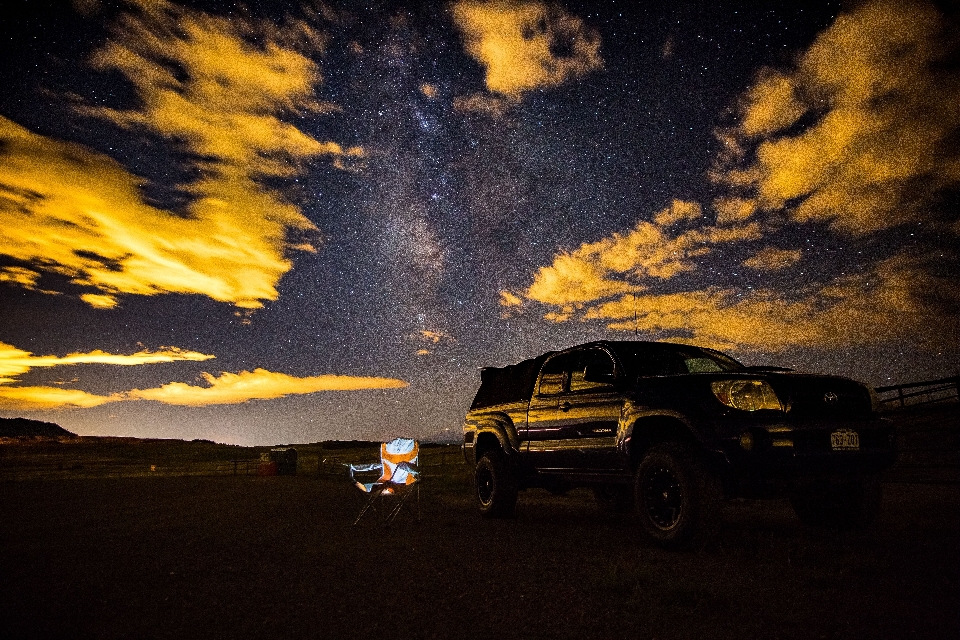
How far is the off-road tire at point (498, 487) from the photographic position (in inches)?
314

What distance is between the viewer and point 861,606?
11.8 feet

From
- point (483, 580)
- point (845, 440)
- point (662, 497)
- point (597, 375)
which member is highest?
point (597, 375)

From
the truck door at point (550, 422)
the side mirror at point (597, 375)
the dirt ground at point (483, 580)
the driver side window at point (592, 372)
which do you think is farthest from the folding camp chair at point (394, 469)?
the side mirror at point (597, 375)

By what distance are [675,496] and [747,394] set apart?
1.11 m

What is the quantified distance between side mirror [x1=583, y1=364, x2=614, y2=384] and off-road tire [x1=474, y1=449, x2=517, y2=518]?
2.56 meters

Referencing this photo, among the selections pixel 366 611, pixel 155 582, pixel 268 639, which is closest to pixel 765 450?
pixel 366 611

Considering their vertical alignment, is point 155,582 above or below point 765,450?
below

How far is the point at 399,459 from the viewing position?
827cm

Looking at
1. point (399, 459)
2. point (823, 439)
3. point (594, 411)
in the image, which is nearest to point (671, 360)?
point (594, 411)

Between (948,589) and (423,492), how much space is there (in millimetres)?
10729

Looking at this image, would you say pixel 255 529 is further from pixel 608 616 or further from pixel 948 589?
pixel 948 589

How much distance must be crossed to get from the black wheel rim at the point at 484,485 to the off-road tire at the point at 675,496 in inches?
112

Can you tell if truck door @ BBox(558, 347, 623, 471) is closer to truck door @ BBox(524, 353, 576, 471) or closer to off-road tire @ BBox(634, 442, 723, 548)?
truck door @ BBox(524, 353, 576, 471)

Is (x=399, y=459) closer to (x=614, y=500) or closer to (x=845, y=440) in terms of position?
(x=614, y=500)
